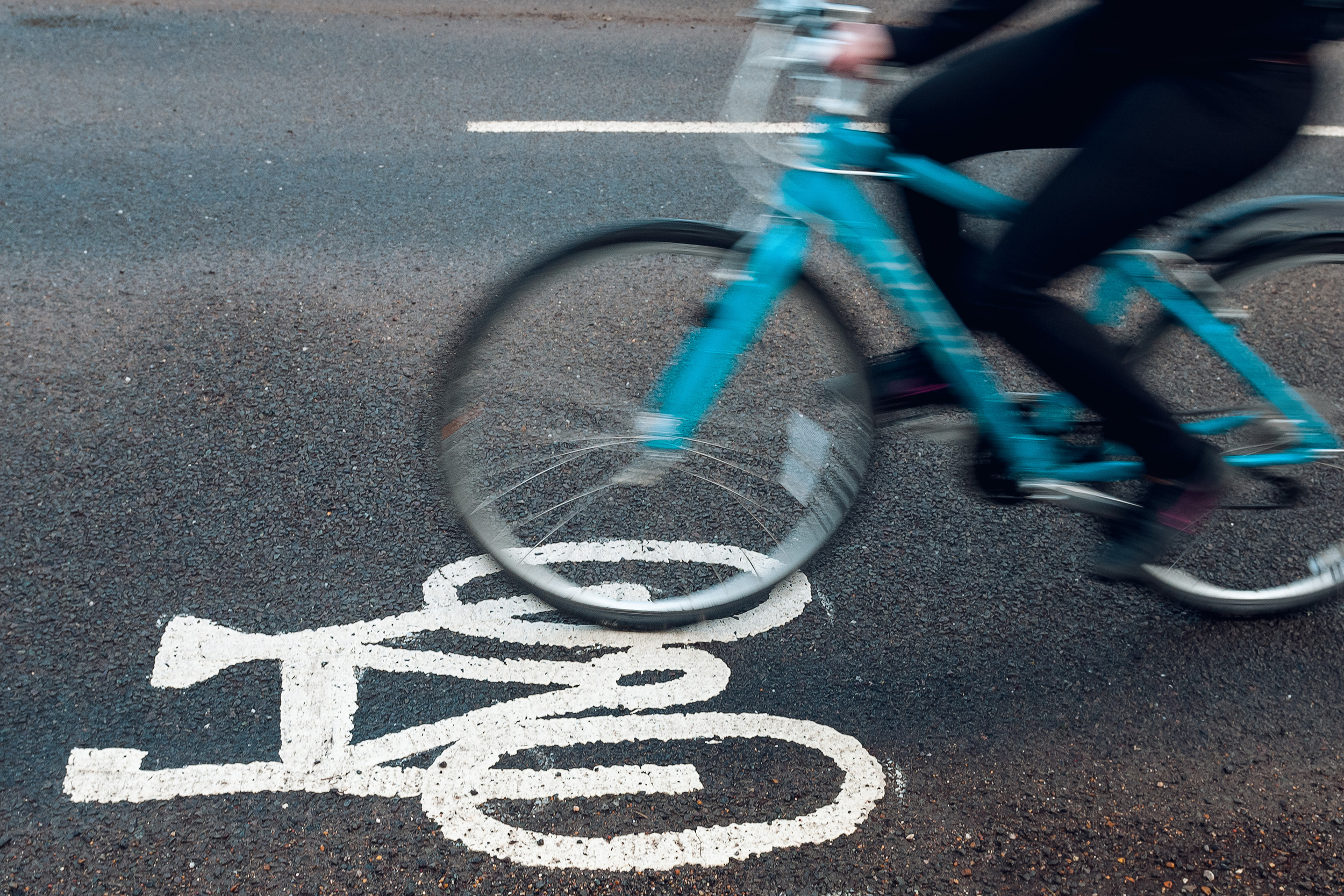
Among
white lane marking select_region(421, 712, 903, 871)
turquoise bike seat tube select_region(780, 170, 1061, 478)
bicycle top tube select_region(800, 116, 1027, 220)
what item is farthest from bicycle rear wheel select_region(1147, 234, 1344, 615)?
white lane marking select_region(421, 712, 903, 871)

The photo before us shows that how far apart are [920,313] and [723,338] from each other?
0.47m

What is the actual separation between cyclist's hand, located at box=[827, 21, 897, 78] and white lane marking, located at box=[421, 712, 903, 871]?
61.7 inches

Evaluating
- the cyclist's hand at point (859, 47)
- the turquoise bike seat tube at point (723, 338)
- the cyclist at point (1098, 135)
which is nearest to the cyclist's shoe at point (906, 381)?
the cyclist at point (1098, 135)

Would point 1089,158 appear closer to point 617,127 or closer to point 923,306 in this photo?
point 923,306

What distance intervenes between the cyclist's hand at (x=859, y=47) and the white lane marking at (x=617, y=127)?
11.1 feet

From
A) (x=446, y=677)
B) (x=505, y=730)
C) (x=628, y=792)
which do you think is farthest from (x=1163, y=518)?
(x=446, y=677)

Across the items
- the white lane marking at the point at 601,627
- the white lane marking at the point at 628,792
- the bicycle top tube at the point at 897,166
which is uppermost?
the bicycle top tube at the point at 897,166

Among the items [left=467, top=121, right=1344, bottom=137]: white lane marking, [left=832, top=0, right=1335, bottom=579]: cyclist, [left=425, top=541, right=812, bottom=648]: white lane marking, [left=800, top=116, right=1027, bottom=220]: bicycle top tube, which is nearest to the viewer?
[left=832, top=0, right=1335, bottom=579]: cyclist

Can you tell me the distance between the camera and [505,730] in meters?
2.36

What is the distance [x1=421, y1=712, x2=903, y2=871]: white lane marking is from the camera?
2.10m

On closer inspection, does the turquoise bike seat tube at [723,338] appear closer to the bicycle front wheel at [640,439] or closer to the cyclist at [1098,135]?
the bicycle front wheel at [640,439]

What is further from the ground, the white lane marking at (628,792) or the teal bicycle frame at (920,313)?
the teal bicycle frame at (920,313)

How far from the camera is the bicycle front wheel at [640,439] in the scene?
229 centimetres

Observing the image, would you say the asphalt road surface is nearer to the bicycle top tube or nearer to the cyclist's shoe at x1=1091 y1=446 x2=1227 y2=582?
the cyclist's shoe at x1=1091 y1=446 x2=1227 y2=582
